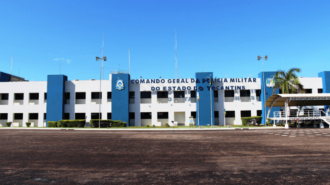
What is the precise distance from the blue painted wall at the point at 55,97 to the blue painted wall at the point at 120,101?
377 inches

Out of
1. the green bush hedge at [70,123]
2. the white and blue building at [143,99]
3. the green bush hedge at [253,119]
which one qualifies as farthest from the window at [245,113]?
the green bush hedge at [70,123]

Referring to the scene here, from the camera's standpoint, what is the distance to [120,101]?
124 ft

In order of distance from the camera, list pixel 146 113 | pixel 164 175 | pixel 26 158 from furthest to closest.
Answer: pixel 146 113, pixel 26 158, pixel 164 175

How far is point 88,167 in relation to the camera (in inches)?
288

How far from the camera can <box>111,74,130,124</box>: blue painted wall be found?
37.3 m

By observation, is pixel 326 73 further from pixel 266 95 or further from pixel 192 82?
pixel 192 82

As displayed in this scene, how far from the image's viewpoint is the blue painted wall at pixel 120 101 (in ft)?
123

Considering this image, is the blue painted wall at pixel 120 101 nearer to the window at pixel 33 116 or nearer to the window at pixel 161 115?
the window at pixel 161 115

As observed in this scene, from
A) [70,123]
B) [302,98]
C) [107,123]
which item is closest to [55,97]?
[70,123]

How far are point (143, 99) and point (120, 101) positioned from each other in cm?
443

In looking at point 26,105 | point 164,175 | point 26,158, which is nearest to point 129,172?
point 164,175

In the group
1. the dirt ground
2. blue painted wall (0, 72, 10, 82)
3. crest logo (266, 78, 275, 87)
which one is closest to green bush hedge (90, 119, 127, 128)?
blue painted wall (0, 72, 10, 82)

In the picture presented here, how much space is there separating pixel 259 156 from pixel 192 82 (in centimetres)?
2982

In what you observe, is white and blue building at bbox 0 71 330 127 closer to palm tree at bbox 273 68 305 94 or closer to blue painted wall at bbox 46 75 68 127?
blue painted wall at bbox 46 75 68 127
